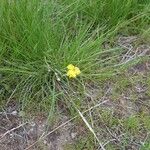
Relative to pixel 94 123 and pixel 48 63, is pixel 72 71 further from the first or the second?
pixel 94 123

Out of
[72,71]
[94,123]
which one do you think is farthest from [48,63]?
[94,123]

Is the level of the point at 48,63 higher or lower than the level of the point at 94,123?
higher

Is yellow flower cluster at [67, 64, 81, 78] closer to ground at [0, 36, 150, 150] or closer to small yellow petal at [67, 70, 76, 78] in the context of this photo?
small yellow petal at [67, 70, 76, 78]

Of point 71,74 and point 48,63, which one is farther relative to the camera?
point 48,63

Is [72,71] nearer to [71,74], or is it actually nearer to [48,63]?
[71,74]

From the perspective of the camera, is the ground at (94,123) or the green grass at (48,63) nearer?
the ground at (94,123)

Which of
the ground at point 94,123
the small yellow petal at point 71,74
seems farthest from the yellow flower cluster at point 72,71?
the ground at point 94,123

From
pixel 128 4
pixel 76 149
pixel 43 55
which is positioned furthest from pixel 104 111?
pixel 128 4

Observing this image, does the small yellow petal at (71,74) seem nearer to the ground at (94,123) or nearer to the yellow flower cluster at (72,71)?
the yellow flower cluster at (72,71)
